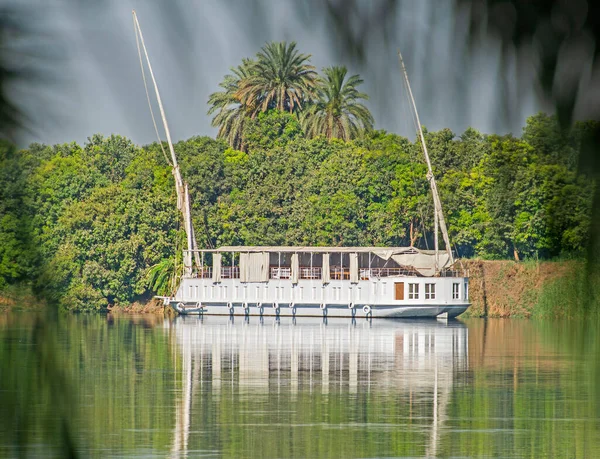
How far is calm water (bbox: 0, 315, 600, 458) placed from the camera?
5.45 feet

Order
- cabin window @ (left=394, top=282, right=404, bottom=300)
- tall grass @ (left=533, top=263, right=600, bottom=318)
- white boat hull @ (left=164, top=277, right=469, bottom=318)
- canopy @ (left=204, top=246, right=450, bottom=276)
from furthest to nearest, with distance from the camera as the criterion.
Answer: cabin window @ (left=394, top=282, right=404, bottom=300), canopy @ (left=204, top=246, right=450, bottom=276), white boat hull @ (left=164, top=277, right=469, bottom=318), tall grass @ (left=533, top=263, right=600, bottom=318)

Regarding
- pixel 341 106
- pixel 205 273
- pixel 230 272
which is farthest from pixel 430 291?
pixel 341 106

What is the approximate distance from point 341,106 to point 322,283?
1594 inches

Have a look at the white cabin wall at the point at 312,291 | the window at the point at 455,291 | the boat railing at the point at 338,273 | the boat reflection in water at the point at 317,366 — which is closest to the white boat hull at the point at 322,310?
the white cabin wall at the point at 312,291

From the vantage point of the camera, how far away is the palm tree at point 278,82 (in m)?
1.79

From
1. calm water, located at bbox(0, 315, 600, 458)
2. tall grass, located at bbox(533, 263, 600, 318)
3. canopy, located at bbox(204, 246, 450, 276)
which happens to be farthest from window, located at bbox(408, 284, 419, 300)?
tall grass, located at bbox(533, 263, 600, 318)

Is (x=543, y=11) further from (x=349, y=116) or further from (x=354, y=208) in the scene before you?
(x=354, y=208)

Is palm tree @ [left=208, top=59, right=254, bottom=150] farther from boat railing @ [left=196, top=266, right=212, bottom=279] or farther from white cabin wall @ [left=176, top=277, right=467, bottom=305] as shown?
boat railing @ [left=196, top=266, right=212, bottom=279]

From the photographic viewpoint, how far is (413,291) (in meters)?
41.7

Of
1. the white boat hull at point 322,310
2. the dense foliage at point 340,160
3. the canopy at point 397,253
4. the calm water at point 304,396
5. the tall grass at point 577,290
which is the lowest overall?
the calm water at point 304,396

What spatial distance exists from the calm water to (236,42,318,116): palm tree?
581 mm

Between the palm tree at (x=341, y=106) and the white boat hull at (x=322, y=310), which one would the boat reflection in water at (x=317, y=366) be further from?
the palm tree at (x=341, y=106)

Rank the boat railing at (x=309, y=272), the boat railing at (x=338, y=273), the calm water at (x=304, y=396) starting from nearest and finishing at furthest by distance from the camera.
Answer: the calm water at (x=304, y=396)
the boat railing at (x=338, y=273)
the boat railing at (x=309, y=272)

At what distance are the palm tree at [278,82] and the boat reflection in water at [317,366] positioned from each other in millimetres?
9645
